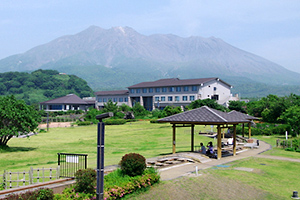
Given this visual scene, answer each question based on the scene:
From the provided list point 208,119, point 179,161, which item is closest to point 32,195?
point 179,161

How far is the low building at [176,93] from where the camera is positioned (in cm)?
8388

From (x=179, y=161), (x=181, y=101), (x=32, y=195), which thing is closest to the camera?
(x=32, y=195)

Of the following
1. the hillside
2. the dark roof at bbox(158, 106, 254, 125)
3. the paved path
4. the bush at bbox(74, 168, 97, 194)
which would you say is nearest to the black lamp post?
the bush at bbox(74, 168, 97, 194)

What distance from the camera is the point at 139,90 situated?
97188 mm

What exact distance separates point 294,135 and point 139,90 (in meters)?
60.9

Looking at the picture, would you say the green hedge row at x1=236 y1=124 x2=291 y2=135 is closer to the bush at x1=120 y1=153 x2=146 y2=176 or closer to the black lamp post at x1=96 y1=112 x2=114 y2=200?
the bush at x1=120 y1=153 x2=146 y2=176

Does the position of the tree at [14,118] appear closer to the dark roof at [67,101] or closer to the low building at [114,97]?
the low building at [114,97]

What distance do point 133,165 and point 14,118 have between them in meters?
19.1

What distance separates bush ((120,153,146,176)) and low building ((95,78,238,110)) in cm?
6793

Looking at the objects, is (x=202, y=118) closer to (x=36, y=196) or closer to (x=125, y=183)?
(x=125, y=183)

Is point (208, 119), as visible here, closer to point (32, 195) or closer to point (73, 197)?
point (73, 197)

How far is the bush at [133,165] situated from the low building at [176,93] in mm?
67926

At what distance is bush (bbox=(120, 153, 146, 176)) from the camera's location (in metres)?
15.3

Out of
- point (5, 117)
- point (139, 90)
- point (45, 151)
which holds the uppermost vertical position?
point (139, 90)
